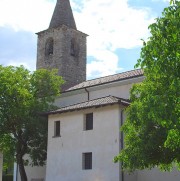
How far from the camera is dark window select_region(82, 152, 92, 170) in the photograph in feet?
80.0

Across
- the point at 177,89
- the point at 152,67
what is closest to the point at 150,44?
the point at 152,67

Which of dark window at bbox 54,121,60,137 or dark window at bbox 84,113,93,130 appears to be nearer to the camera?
dark window at bbox 84,113,93,130

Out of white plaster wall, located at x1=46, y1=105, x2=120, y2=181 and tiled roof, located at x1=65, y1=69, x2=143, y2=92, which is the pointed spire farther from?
white plaster wall, located at x1=46, y1=105, x2=120, y2=181

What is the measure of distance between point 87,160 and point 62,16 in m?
23.6

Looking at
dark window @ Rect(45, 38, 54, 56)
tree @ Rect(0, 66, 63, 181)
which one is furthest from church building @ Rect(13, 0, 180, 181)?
dark window @ Rect(45, 38, 54, 56)

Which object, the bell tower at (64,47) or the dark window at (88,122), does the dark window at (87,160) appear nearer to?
the dark window at (88,122)

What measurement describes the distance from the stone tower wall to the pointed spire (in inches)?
29.0

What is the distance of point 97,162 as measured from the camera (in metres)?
23.8

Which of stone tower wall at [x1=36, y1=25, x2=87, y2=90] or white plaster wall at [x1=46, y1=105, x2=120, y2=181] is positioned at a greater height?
stone tower wall at [x1=36, y1=25, x2=87, y2=90]

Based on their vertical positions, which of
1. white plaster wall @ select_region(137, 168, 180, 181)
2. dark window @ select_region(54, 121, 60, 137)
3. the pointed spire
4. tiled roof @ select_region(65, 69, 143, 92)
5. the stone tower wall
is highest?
the pointed spire

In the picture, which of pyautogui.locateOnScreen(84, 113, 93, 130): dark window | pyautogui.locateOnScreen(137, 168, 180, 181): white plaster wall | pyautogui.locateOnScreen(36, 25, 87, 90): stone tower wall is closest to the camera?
pyautogui.locateOnScreen(137, 168, 180, 181): white plaster wall

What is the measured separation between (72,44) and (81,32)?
1953 millimetres

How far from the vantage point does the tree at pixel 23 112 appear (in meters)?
28.0

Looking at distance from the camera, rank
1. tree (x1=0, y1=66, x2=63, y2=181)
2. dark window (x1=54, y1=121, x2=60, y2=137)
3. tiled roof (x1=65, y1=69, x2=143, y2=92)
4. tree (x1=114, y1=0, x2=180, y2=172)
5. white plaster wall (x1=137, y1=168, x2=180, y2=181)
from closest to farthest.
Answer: tree (x1=114, y1=0, x2=180, y2=172), white plaster wall (x1=137, y1=168, x2=180, y2=181), dark window (x1=54, y1=121, x2=60, y2=137), tree (x1=0, y1=66, x2=63, y2=181), tiled roof (x1=65, y1=69, x2=143, y2=92)
